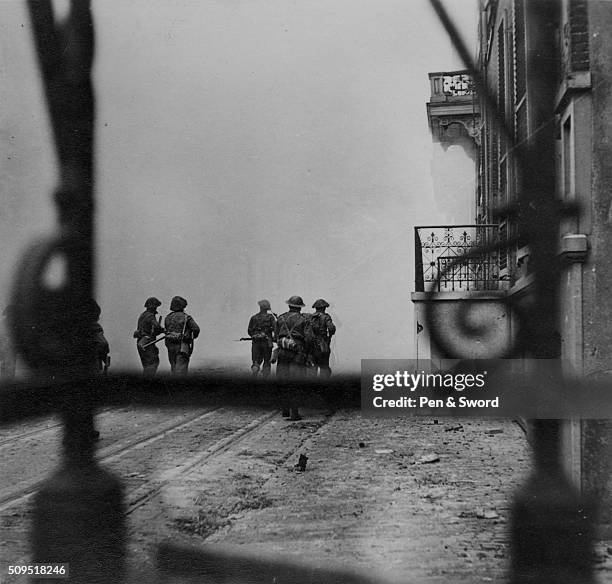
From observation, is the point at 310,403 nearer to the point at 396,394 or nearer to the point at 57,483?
the point at 396,394

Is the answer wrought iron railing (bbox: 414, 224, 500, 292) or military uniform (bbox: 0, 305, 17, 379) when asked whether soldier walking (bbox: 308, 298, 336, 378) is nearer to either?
wrought iron railing (bbox: 414, 224, 500, 292)

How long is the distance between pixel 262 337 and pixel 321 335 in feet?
0.80

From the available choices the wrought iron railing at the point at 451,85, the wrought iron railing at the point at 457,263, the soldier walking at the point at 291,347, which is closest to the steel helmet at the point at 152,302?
the soldier walking at the point at 291,347

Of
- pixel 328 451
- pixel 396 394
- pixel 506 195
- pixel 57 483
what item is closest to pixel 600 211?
pixel 506 195

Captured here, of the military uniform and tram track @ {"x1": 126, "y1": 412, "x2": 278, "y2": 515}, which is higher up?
the military uniform

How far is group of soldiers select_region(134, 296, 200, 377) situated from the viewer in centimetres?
267

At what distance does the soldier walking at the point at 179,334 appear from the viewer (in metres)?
2.66

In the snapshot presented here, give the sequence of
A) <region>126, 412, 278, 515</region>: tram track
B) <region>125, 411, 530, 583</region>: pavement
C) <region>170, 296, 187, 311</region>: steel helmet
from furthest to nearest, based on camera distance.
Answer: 1. <region>126, 412, 278, 515</region>: tram track
2. <region>170, 296, 187, 311</region>: steel helmet
3. <region>125, 411, 530, 583</region>: pavement

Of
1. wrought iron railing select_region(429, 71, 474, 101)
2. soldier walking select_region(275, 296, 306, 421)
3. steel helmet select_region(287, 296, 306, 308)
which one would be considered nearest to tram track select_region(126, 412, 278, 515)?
soldier walking select_region(275, 296, 306, 421)

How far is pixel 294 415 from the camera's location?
267 cm

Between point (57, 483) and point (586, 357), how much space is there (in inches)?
92.2

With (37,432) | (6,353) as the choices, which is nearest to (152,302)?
(6,353)

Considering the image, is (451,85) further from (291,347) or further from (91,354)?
(91,354)

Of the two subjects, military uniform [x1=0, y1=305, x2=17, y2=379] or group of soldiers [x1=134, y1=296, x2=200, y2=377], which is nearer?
group of soldiers [x1=134, y1=296, x2=200, y2=377]
